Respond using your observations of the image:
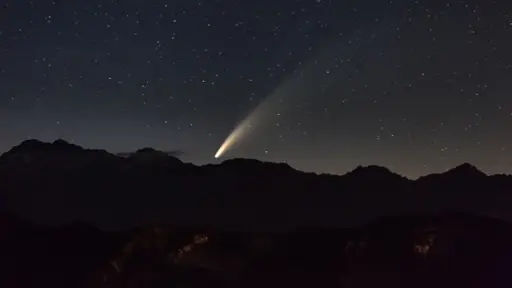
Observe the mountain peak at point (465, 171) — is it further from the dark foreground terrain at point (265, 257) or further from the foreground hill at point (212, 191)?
the dark foreground terrain at point (265, 257)

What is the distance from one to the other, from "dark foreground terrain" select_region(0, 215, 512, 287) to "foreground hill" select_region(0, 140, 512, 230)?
115ft

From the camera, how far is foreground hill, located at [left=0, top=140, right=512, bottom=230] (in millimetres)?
144875

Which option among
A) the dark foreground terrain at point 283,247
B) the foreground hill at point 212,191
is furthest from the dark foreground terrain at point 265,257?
the foreground hill at point 212,191

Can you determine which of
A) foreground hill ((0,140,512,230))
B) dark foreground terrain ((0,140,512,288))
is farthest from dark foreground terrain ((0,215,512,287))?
foreground hill ((0,140,512,230))

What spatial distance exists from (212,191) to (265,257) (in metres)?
67.4

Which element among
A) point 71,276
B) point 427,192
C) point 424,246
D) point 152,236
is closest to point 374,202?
point 427,192

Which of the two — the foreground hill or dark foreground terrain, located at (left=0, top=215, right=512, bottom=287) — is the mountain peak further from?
dark foreground terrain, located at (left=0, top=215, right=512, bottom=287)

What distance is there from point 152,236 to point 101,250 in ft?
24.2

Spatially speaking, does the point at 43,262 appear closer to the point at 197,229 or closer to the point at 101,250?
the point at 101,250

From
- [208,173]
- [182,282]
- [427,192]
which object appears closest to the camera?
[182,282]

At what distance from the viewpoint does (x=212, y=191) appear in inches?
6393

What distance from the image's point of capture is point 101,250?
91500 mm

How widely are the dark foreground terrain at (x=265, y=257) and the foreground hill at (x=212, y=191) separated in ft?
115

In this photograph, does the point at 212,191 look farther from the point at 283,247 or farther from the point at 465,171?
the point at 283,247
